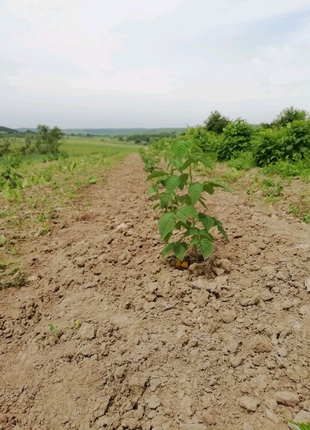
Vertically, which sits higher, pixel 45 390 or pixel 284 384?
pixel 284 384

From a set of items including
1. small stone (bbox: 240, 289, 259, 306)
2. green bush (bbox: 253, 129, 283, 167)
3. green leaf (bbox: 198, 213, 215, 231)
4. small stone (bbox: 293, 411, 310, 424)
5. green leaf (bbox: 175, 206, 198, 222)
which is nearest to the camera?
small stone (bbox: 293, 411, 310, 424)

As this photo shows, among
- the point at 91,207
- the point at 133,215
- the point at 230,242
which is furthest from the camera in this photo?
the point at 91,207

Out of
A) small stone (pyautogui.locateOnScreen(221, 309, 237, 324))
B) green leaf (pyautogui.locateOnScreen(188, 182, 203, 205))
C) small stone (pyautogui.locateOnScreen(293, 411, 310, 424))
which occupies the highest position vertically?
green leaf (pyautogui.locateOnScreen(188, 182, 203, 205))

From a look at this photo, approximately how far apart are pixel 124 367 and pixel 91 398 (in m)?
0.27

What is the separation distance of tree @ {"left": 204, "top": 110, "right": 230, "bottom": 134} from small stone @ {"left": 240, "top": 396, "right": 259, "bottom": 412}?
23411 millimetres

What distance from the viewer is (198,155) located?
8.92ft

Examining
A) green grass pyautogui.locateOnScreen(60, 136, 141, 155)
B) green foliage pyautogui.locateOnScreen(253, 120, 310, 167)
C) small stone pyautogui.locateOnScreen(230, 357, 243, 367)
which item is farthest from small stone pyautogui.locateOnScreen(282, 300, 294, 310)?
green grass pyautogui.locateOnScreen(60, 136, 141, 155)

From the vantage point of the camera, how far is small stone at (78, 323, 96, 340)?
2.28 metres

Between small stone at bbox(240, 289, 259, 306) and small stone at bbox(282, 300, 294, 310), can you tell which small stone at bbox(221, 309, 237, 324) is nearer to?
small stone at bbox(240, 289, 259, 306)

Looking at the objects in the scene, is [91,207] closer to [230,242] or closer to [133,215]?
[133,215]

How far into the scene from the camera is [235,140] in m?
12.0

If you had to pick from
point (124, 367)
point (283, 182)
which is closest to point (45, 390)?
point (124, 367)

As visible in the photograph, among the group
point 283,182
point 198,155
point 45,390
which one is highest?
point 198,155

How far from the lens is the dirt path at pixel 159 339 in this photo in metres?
1.74
